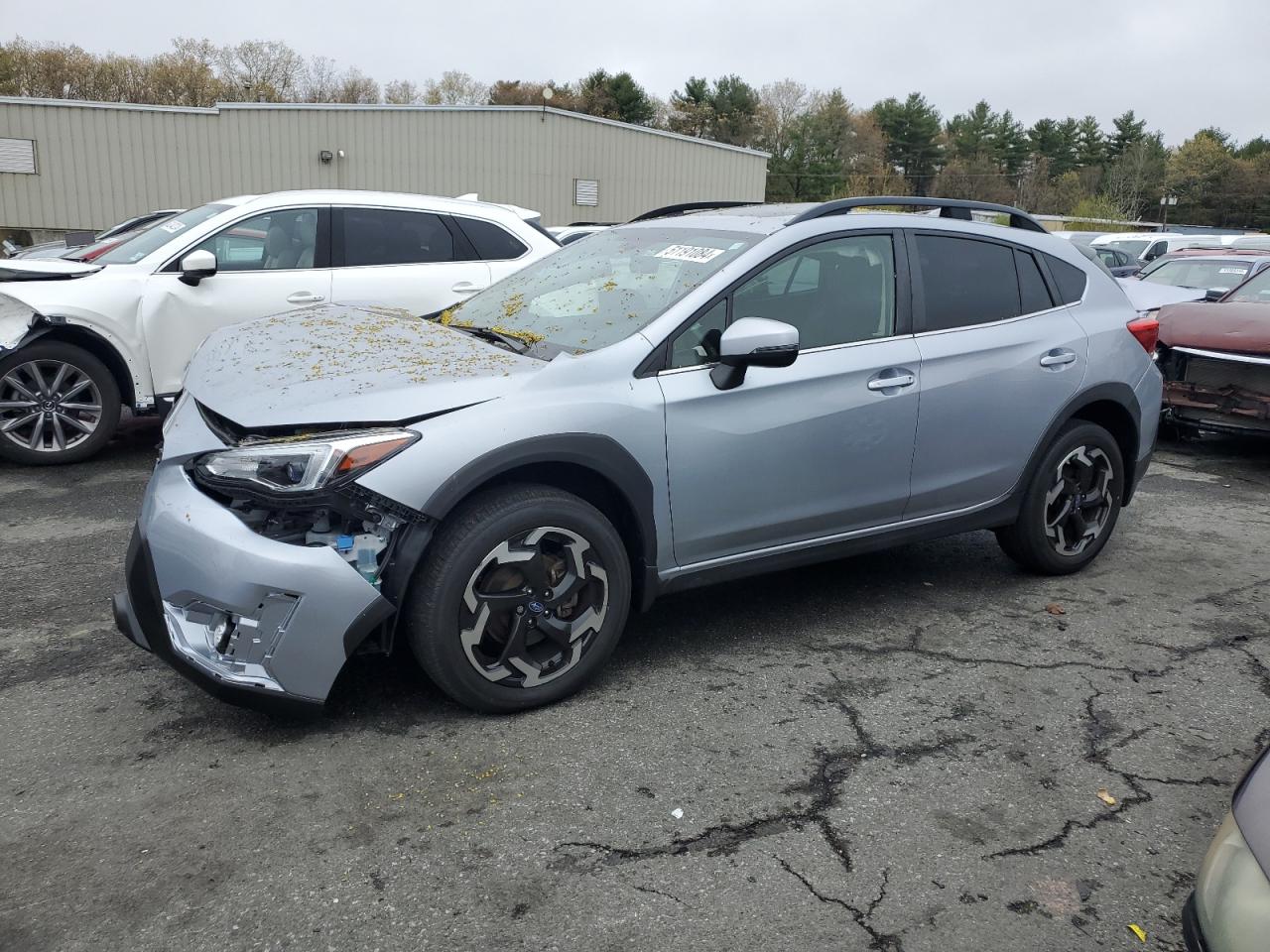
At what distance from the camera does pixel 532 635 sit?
347 centimetres

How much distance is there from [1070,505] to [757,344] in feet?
7.39

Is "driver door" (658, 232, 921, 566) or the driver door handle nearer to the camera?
"driver door" (658, 232, 921, 566)

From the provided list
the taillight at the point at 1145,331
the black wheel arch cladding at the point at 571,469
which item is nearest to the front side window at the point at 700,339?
the black wheel arch cladding at the point at 571,469

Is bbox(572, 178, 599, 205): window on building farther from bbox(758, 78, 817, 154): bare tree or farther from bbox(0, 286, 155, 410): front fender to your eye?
bbox(758, 78, 817, 154): bare tree

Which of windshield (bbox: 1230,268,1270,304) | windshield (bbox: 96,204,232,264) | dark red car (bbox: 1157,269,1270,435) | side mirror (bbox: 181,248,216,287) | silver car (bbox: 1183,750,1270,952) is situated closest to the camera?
silver car (bbox: 1183,750,1270,952)

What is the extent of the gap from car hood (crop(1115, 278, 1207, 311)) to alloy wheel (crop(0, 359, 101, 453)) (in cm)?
891

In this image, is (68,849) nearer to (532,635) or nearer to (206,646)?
(206,646)

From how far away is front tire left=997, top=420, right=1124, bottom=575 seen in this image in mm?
4805

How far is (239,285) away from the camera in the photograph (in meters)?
7.07

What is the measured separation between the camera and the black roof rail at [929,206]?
4.25 m

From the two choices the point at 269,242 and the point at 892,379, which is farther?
the point at 269,242

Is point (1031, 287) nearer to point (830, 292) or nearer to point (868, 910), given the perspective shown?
point (830, 292)

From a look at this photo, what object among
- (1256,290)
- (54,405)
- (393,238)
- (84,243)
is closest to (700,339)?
(393,238)

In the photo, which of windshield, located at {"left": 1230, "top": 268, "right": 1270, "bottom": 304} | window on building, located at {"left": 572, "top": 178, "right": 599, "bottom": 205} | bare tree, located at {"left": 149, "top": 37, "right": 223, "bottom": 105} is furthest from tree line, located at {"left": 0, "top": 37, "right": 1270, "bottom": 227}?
windshield, located at {"left": 1230, "top": 268, "right": 1270, "bottom": 304}
